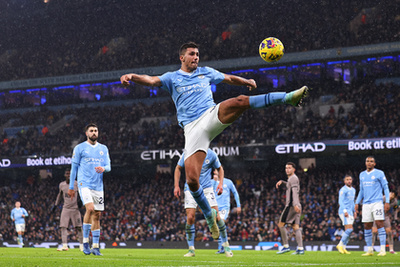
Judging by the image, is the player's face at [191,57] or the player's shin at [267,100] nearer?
the player's shin at [267,100]

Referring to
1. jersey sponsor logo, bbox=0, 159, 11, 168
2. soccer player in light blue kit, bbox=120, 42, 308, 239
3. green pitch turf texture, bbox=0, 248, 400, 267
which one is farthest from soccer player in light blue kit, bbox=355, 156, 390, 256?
jersey sponsor logo, bbox=0, 159, 11, 168

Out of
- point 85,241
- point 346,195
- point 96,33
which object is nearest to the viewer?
point 85,241

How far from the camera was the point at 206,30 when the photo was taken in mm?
36938

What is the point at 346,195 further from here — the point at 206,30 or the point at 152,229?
the point at 206,30

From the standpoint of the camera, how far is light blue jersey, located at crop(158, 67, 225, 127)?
7.99 meters

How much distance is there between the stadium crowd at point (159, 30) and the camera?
32.4 metres

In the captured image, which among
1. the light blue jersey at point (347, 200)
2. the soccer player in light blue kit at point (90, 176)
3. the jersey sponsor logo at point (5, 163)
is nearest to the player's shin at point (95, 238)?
the soccer player in light blue kit at point (90, 176)

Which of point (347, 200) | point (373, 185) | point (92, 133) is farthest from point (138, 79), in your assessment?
point (347, 200)

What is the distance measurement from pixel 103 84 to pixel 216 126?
3416cm

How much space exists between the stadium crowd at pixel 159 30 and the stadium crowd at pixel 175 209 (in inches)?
296

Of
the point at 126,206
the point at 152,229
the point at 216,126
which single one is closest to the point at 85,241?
the point at 216,126

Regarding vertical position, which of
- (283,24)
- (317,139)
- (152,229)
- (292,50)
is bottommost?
(152,229)

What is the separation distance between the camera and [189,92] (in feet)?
26.6

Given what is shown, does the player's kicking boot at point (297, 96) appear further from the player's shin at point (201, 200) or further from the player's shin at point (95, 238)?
the player's shin at point (95, 238)
